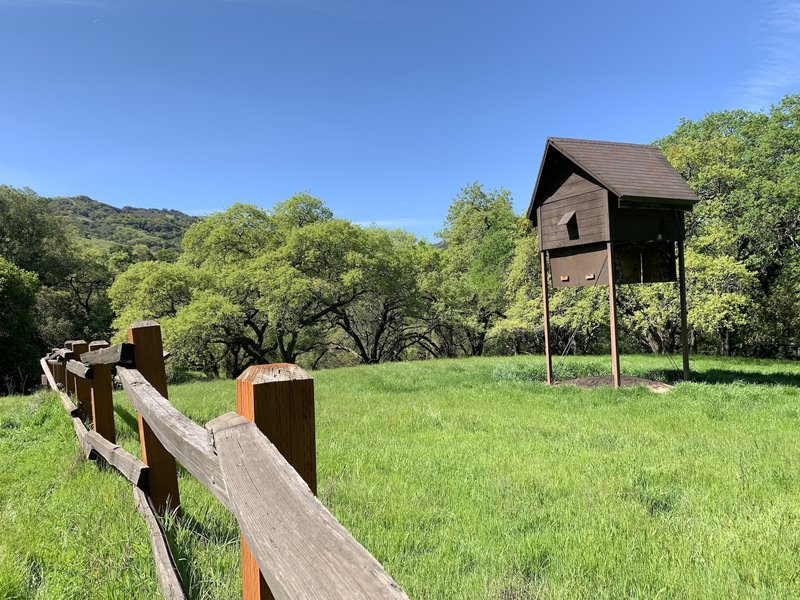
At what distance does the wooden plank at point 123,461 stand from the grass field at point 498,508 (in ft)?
0.81

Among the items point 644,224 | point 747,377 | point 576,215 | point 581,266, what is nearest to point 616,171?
point 576,215

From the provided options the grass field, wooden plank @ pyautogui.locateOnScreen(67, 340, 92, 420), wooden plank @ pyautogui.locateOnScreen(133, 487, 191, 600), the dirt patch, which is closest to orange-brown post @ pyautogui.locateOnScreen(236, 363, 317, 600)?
wooden plank @ pyautogui.locateOnScreen(133, 487, 191, 600)

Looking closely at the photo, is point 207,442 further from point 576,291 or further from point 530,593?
point 576,291

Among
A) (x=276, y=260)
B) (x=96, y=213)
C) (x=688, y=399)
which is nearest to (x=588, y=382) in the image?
(x=688, y=399)

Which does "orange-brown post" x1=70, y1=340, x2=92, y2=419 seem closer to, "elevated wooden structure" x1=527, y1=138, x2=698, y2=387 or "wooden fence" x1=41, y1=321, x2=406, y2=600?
"wooden fence" x1=41, y1=321, x2=406, y2=600

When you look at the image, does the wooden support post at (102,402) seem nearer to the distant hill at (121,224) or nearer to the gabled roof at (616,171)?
the gabled roof at (616,171)

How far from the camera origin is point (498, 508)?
3842 millimetres

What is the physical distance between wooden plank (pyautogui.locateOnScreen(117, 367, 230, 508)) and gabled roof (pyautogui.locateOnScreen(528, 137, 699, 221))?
9.55 meters

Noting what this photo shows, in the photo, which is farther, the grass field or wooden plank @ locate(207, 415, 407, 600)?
the grass field

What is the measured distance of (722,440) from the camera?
232 inches

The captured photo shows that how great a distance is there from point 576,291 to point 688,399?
12.9 metres

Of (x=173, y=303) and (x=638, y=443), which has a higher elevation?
(x=173, y=303)

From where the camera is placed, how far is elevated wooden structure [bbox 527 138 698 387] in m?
10.2

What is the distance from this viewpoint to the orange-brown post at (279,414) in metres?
1.41
